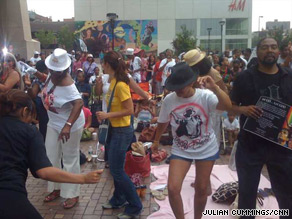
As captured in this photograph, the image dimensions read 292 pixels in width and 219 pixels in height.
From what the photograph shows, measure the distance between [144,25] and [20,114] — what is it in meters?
53.1

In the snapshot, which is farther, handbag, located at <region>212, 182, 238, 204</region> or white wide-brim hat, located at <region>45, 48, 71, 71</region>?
handbag, located at <region>212, 182, 238, 204</region>

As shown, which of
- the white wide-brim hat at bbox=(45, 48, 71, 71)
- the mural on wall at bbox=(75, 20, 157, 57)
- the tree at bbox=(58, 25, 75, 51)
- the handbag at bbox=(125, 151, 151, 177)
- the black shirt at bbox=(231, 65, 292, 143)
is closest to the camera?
the black shirt at bbox=(231, 65, 292, 143)

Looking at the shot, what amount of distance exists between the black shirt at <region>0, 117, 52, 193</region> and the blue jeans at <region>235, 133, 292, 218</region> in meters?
1.84

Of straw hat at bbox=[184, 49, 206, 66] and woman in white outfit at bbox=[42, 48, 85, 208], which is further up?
straw hat at bbox=[184, 49, 206, 66]

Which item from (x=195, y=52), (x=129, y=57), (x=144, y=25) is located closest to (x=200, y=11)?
(x=144, y=25)

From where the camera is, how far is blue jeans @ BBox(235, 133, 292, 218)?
2.95 meters

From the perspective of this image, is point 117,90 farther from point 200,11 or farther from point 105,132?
point 200,11

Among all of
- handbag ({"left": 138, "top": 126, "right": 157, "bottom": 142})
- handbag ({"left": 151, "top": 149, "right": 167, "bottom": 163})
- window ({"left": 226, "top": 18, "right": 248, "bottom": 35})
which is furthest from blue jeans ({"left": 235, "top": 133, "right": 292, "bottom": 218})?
window ({"left": 226, "top": 18, "right": 248, "bottom": 35})

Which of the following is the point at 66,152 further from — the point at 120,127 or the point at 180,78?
the point at 180,78

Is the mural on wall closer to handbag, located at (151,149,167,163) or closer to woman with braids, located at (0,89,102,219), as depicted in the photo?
handbag, located at (151,149,167,163)

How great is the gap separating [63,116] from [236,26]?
5445 cm

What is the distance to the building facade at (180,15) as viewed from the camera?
52625mm

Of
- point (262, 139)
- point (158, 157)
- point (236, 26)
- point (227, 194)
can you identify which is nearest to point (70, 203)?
point (227, 194)

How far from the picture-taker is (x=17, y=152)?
7.09 feet
